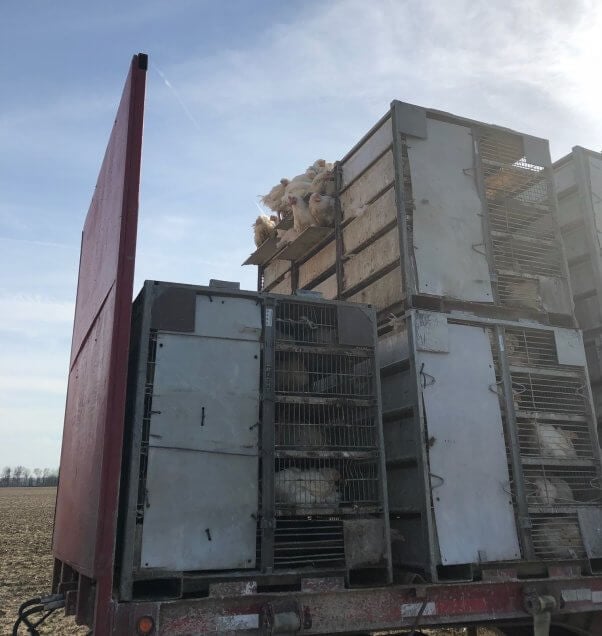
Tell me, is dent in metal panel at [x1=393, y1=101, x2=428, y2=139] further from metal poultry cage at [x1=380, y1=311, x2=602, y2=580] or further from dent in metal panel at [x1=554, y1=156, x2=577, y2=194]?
dent in metal panel at [x1=554, y1=156, x2=577, y2=194]

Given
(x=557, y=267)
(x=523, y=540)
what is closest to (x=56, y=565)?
(x=523, y=540)

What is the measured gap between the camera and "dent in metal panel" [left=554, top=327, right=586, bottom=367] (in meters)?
5.47

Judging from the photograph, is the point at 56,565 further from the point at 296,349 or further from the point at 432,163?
the point at 432,163

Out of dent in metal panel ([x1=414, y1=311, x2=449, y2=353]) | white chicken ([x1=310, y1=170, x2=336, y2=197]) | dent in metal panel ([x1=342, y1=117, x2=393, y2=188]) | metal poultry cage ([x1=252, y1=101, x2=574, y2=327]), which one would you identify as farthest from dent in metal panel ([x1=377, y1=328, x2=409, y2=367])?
white chicken ([x1=310, y1=170, x2=336, y2=197])

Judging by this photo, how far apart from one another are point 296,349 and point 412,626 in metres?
2.04

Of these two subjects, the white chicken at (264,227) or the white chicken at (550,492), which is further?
the white chicken at (264,227)

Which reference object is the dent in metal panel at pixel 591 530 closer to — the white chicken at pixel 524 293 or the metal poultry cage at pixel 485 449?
the metal poultry cage at pixel 485 449

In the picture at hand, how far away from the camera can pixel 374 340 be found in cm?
476

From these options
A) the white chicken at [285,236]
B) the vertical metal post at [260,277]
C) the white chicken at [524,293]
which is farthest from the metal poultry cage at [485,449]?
the vertical metal post at [260,277]

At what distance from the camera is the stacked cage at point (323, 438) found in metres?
4.13

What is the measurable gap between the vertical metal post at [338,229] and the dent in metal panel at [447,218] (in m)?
1.20

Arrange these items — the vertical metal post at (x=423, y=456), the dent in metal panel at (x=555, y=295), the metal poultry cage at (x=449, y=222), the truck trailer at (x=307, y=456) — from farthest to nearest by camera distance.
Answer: the dent in metal panel at (x=555, y=295)
the metal poultry cage at (x=449, y=222)
the vertical metal post at (x=423, y=456)
the truck trailer at (x=307, y=456)

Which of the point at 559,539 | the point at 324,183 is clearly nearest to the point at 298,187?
the point at 324,183

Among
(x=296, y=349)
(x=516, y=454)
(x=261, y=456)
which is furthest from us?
(x=516, y=454)
